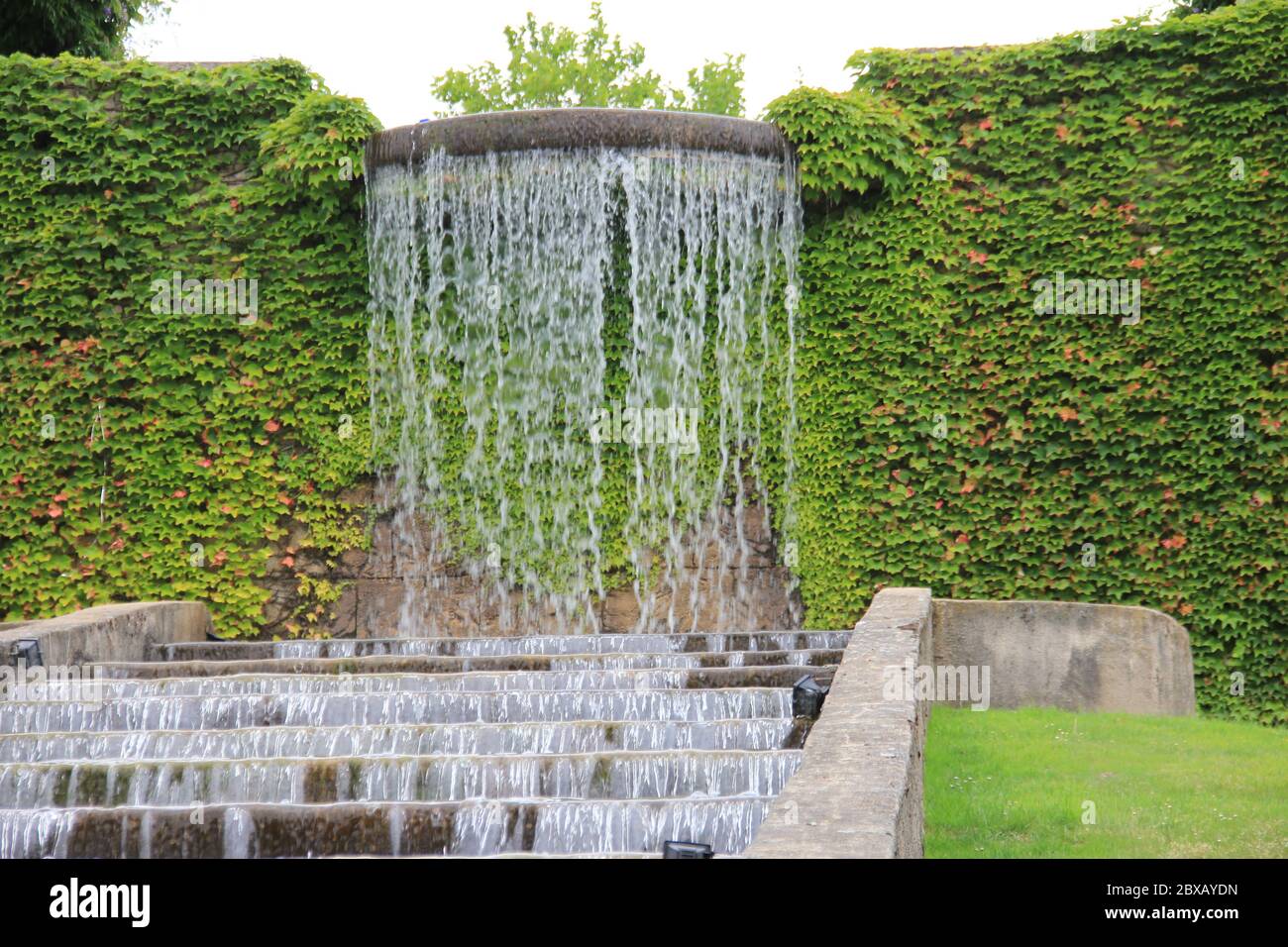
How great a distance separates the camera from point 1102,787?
6457mm

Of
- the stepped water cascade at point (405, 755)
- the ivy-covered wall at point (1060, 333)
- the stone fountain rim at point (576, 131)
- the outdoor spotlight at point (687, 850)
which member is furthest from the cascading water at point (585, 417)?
the outdoor spotlight at point (687, 850)

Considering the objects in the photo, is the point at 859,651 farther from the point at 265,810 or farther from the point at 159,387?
the point at 159,387

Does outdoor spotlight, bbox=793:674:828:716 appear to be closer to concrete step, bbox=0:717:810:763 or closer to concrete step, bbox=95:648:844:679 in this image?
concrete step, bbox=0:717:810:763

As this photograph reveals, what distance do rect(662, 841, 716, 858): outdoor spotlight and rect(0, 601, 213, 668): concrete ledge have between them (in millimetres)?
4491

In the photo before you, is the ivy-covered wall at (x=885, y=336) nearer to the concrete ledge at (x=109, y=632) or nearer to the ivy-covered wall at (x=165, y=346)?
the ivy-covered wall at (x=165, y=346)

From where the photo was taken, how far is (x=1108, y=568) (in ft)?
34.6

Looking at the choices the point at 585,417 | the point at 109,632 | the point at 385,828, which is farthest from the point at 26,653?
the point at 585,417

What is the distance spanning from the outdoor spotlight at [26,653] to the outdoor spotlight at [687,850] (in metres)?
4.41

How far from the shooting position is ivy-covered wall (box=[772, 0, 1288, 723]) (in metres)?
10.4

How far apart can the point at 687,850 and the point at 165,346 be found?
8239mm

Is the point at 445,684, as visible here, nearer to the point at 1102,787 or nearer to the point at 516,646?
the point at 516,646
